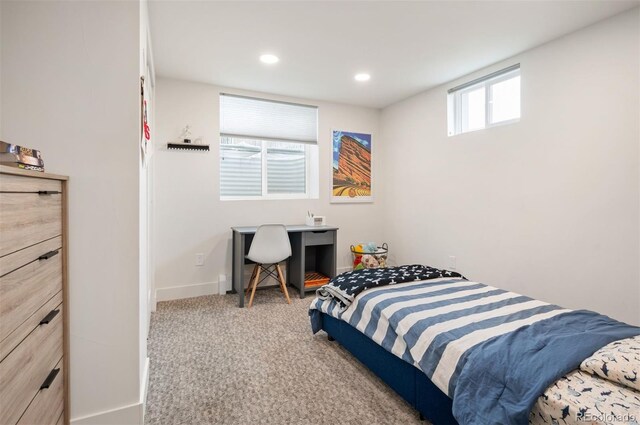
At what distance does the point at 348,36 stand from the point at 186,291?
311 cm

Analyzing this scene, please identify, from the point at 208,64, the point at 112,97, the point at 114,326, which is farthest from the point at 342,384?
the point at 208,64

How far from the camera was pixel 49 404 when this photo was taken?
1.27 meters

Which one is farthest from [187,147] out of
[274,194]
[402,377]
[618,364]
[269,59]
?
[618,364]

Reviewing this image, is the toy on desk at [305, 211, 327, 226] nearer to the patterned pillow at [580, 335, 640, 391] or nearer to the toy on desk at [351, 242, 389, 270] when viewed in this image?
the toy on desk at [351, 242, 389, 270]

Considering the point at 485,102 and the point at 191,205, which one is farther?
the point at 191,205

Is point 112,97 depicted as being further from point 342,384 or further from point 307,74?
point 307,74

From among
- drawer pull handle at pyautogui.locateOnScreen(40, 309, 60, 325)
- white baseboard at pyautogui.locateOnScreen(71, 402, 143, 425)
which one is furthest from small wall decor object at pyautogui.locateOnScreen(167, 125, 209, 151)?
white baseboard at pyautogui.locateOnScreen(71, 402, 143, 425)

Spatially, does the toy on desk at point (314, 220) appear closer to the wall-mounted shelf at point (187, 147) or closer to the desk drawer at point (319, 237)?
the desk drawer at point (319, 237)

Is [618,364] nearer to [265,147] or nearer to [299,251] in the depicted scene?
[299,251]

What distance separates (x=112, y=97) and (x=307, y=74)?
7.62ft

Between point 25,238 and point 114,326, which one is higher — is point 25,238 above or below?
above

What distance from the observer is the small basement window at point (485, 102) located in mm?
3236

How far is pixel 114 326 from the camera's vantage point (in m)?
1.60

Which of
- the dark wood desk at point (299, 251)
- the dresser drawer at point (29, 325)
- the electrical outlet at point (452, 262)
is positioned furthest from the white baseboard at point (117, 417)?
the electrical outlet at point (452, 262)
